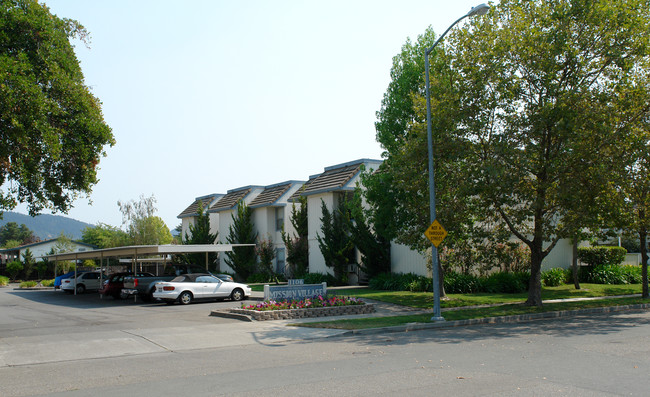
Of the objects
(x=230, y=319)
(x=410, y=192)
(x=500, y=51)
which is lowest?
(x=230, y=319)

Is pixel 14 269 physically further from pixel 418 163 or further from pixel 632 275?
pixel 632 275

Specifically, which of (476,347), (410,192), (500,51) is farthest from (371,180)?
(476,347)

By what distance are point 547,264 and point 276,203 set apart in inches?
709

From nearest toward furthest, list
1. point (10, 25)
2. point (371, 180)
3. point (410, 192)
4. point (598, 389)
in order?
1. point (598, 389)
2. point (10, 25)
3. point (410, 192)
4. point (371, 180)

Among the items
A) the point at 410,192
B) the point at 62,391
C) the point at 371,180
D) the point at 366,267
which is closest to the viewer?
the point at 62,391

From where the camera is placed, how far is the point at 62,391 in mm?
8508

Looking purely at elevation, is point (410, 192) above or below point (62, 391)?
above

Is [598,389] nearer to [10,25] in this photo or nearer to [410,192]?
[410,192]

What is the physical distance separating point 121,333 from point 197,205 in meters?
35.2

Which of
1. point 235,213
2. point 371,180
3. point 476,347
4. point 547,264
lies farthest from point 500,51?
point 235,213

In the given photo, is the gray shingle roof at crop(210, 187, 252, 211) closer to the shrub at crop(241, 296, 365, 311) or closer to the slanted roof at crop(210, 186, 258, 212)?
the slanted roof at crop(210, 186, 258, 212)

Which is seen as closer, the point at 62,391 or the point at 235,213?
the point at 62,391

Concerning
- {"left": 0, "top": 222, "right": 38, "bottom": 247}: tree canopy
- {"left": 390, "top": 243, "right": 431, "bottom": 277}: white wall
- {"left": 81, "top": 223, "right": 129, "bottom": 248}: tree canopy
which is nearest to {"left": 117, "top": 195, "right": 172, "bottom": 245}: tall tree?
{"left": 81, "top": 223, "right": 129, "bottom": 248}: tree canopy

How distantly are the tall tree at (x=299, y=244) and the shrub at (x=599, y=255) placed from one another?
1679cm
